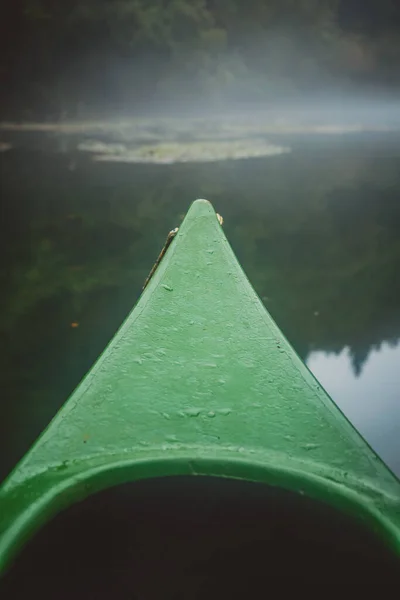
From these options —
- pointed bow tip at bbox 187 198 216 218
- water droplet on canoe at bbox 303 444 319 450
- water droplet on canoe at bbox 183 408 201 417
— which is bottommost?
water droplet on canoe at bbox 303 444 319 450

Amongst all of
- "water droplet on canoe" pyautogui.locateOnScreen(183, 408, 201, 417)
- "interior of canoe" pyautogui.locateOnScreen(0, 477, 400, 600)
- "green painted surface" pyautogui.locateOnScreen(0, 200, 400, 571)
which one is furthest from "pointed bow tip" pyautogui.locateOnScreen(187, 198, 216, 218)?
"interior of canoe" pyautogui.locateOnScreen(0, 477, 400, 600)

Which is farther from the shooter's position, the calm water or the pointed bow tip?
the calm water

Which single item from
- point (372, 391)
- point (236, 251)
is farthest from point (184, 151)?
point (372, 391)

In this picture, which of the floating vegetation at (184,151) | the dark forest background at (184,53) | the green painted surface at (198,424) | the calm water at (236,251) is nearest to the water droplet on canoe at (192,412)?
the green painted surface at (198,424)

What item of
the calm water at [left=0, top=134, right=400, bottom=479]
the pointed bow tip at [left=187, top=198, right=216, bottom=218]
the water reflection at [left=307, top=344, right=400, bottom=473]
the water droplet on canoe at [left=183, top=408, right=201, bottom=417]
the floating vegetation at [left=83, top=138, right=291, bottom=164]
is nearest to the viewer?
the water droplet on canoe at [left=183, top=408, right=201, bottom=417]

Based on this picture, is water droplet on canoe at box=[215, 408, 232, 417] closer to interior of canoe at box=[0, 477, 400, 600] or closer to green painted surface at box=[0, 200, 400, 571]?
green painted surface at box=[0, 200, 400, 571]

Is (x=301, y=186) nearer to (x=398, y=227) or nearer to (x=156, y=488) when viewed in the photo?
(x=398, y=227)
